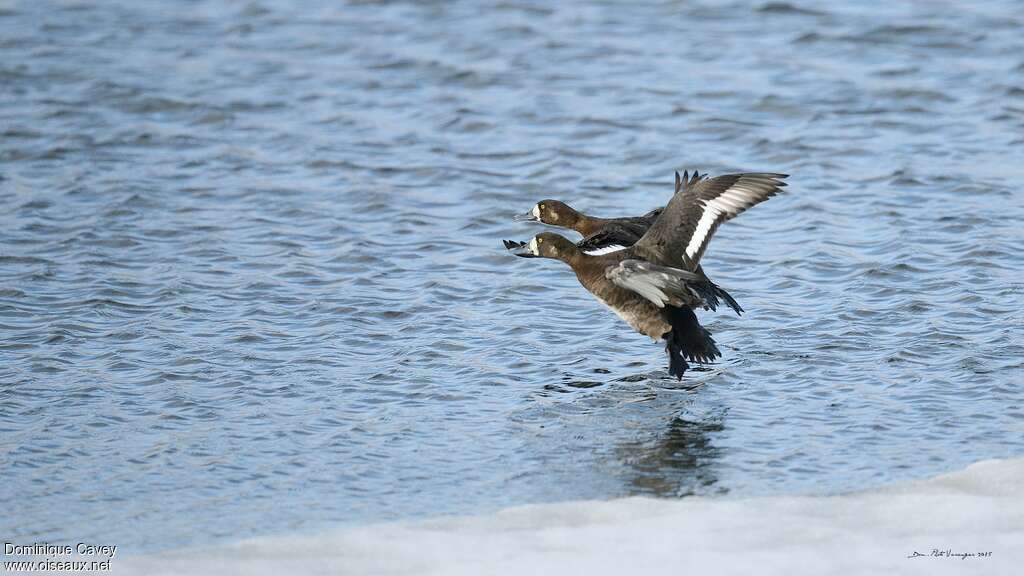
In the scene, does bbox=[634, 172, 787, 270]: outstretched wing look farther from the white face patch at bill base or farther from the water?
the water

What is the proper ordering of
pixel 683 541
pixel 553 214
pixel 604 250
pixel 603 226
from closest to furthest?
1. pixel 683 541
2. pixel 604 250
3. pixel 603 226
4. pixel 553 214

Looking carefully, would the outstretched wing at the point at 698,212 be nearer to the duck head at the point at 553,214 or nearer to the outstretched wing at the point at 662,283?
the outstretched wing at the point at 662,283

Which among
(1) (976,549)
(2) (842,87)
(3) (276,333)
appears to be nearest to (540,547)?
(1) (976,549)

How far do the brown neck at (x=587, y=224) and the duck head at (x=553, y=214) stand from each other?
28mm

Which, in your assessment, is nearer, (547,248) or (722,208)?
(722,208)

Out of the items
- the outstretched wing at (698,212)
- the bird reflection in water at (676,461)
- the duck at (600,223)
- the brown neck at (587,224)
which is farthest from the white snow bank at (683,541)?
the brown neck at (587,224)

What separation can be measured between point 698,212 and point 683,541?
277 cm

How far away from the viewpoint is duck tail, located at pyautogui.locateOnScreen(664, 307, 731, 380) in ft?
25.3

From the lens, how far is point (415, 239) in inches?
411

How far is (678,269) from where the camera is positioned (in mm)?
7781

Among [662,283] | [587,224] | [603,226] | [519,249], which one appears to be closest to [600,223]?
[587,224]

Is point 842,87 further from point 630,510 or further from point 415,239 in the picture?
point 630,510
